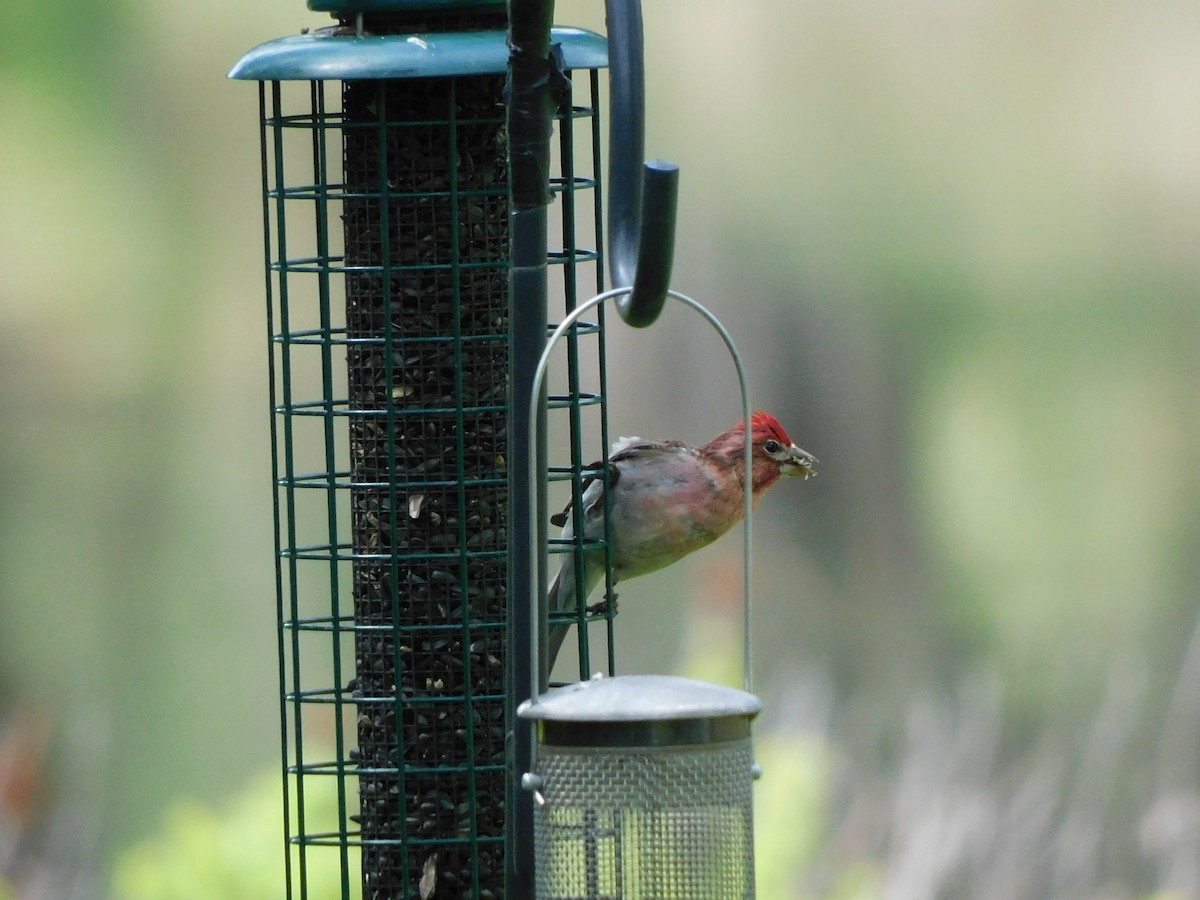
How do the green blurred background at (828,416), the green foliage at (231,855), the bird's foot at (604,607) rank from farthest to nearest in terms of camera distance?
the green blurred background at (828,416)
the green foliage at (231,855)
the bird's foot at (604,607)

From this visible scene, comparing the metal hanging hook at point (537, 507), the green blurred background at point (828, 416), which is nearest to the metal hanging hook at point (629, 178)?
the metal hanging hook at point (537, 507)

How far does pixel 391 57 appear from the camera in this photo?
362 cm

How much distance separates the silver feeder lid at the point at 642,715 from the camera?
8.75 ft

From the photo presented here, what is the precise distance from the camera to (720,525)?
197 inches

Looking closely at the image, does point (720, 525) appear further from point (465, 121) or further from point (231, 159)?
point (231, 159)

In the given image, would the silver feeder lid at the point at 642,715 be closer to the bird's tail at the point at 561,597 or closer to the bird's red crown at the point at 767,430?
the bird's tail at the point at 561,597

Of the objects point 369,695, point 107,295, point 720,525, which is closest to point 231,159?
point 107,295

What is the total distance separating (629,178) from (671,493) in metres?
2.00

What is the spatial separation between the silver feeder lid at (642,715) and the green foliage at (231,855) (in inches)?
136

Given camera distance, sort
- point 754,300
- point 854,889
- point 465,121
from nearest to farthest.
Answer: point 465,121 → point 854,889 → point 754,300

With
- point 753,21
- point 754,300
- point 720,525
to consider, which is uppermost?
point 753,21

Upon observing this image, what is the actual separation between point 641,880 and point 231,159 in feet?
17.1

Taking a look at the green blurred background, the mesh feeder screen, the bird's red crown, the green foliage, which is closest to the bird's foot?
the mesh feeder screen

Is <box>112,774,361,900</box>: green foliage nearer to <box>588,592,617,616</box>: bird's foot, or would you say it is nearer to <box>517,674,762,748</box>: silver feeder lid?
<box>588,592,617,616</box>: bird's foot
